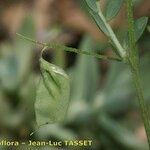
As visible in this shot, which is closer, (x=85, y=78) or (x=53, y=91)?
(x=53, y=91)

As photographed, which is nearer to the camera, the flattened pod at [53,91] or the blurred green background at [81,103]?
the flattened pod at [53,91]

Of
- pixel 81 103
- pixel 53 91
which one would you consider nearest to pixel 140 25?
pixel 53 91

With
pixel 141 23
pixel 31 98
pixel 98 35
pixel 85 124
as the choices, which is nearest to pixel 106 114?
pixel 85 124

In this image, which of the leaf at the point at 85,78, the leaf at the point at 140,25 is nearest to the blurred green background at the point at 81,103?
the leaf at the point at 85,78

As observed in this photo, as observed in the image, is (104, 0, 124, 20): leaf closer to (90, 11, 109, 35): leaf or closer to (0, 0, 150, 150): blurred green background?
(90, 11, 109, 35): leaf

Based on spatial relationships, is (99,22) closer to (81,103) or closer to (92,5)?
(92,5)

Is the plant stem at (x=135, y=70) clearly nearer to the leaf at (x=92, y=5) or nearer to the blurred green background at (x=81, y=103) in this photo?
the leaf at (x=92, y=5)

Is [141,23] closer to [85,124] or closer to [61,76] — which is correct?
[61,76]

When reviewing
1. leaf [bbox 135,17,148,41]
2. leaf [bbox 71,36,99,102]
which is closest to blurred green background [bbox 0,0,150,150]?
leaf [bbox 71,36,99,102]
